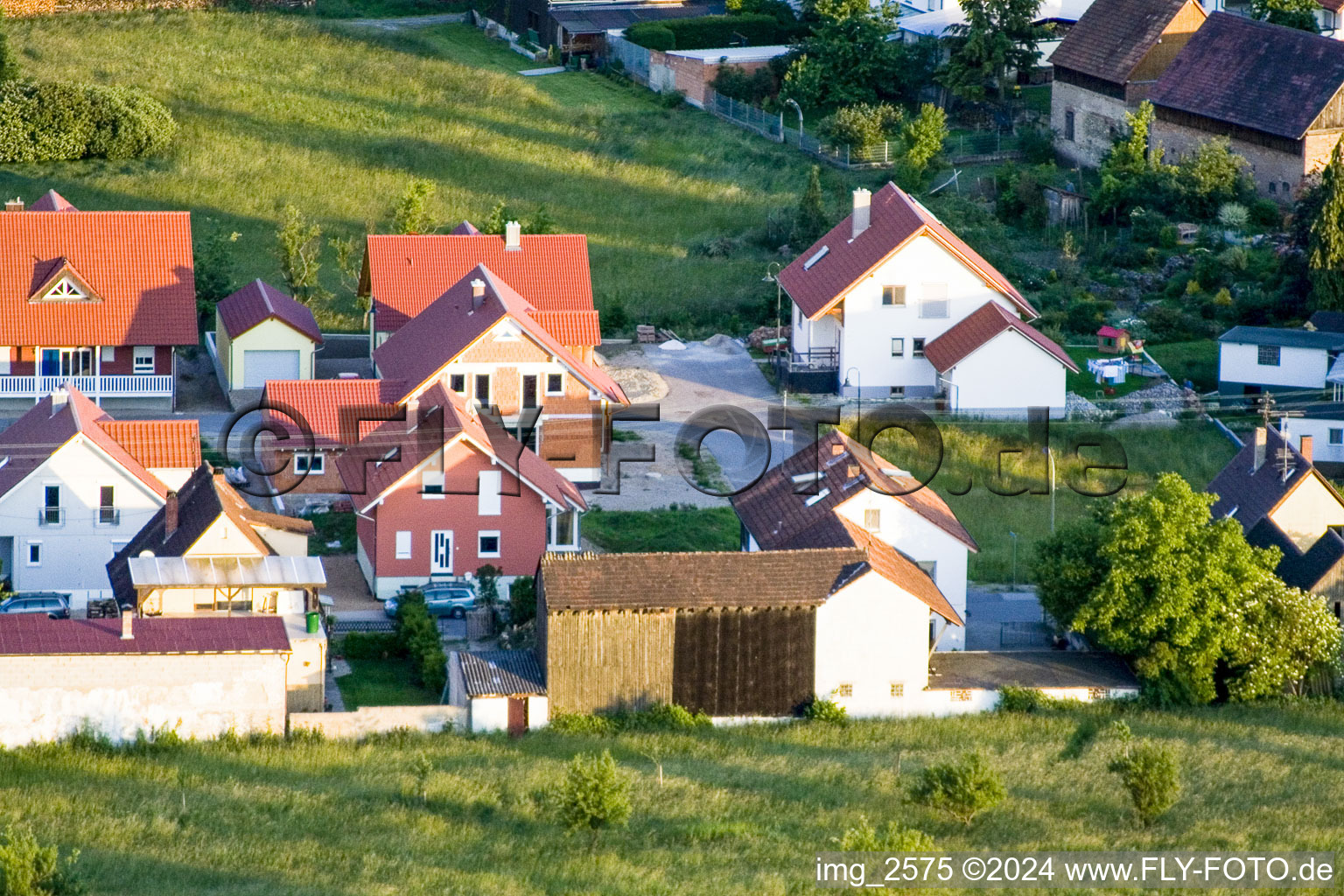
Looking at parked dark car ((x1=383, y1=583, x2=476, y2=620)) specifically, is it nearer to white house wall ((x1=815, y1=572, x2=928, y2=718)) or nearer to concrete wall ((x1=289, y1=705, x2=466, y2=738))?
concrete wall ((x1=289, y1=705, x2=466, y2=738))

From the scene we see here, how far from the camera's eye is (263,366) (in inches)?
2534

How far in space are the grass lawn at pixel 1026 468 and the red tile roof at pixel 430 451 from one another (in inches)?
380

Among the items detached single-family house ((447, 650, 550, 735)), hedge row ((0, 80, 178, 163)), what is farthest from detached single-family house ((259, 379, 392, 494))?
hedge row ((0, 80, 178, 163))

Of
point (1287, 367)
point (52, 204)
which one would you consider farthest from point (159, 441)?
point (1287, 367)

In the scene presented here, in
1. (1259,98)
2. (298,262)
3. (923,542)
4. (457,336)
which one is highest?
(1259,98)

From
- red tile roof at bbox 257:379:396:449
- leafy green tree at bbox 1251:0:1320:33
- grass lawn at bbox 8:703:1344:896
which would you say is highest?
leafy green tree at bbox 1251:0:1320:33

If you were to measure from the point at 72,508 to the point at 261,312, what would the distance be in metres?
13.1

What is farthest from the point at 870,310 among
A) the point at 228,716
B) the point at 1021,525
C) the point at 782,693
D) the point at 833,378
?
the point at 228,716

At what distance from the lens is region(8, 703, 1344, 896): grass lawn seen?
127 feet

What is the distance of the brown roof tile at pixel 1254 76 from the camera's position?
7388 cm

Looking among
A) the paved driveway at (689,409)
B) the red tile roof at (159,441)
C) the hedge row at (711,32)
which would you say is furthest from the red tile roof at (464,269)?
the hedge row at (711,32)

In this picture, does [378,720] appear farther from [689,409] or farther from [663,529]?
[689,409]

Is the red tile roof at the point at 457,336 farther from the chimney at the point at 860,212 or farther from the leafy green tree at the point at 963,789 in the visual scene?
the leafy green tree at the point at 963,789

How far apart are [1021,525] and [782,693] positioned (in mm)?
12674
